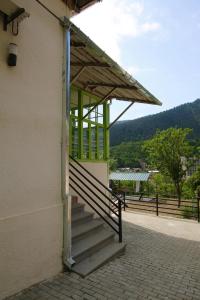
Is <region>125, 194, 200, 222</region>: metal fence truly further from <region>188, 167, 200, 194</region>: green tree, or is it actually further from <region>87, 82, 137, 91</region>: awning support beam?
<region>188, 167, 200, 194</region>: green tree

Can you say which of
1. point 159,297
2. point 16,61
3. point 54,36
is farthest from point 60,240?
point 54,36

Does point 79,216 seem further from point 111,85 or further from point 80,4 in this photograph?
point 80,4

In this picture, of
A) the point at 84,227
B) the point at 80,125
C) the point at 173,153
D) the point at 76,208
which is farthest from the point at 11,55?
the point at 173,153

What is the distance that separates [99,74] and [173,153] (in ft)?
60.9

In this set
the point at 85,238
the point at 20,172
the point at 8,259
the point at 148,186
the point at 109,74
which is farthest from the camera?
the point at 148,186

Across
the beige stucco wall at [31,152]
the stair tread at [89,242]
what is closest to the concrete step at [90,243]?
the stair tread at [89,242]

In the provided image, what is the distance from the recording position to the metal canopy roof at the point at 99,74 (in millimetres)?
5141

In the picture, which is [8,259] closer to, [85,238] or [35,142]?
[35,142]

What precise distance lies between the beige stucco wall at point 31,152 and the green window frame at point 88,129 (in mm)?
3383

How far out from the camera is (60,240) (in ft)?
14.5

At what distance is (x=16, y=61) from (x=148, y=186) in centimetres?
3148

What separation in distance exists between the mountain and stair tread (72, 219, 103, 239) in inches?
2500

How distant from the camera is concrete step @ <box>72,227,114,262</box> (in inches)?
189

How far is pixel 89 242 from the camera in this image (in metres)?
5.29
